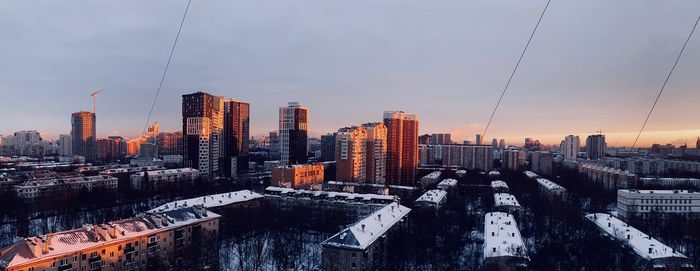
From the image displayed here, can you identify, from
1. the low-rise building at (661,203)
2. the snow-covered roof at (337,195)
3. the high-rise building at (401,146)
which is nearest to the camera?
the snow-covered roof at (337,195)

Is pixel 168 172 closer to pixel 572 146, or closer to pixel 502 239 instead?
pixel 502 239

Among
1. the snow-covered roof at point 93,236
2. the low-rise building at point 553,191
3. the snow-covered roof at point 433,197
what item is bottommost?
the low-rise building at point 553,191

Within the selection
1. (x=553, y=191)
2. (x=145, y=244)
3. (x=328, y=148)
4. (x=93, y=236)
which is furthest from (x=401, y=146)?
(x=328, y=148)

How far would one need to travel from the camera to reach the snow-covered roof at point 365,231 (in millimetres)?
6734

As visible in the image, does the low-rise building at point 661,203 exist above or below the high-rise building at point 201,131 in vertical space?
below

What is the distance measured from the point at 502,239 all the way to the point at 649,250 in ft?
7.54

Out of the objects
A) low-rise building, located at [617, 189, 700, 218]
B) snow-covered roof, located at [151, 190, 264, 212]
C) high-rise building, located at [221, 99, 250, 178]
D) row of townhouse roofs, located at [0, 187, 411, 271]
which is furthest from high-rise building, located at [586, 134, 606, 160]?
row of townhouse roofs, located at [0, 187, 411, 271]

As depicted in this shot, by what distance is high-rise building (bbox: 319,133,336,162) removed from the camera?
32094mm

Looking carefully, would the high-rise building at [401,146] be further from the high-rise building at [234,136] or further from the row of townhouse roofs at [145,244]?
the row of townhouse roofs at [145,244]

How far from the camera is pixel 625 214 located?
12.4 m

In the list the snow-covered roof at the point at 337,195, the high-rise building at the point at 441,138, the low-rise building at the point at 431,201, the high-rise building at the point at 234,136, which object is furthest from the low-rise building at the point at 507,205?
the high-rise building at the point at 441,138

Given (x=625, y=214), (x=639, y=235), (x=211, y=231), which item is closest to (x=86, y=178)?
(x=211, y=231)

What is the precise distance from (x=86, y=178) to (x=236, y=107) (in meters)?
8.65

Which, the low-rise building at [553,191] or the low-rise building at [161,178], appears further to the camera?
the low-rise building at [161,178]
